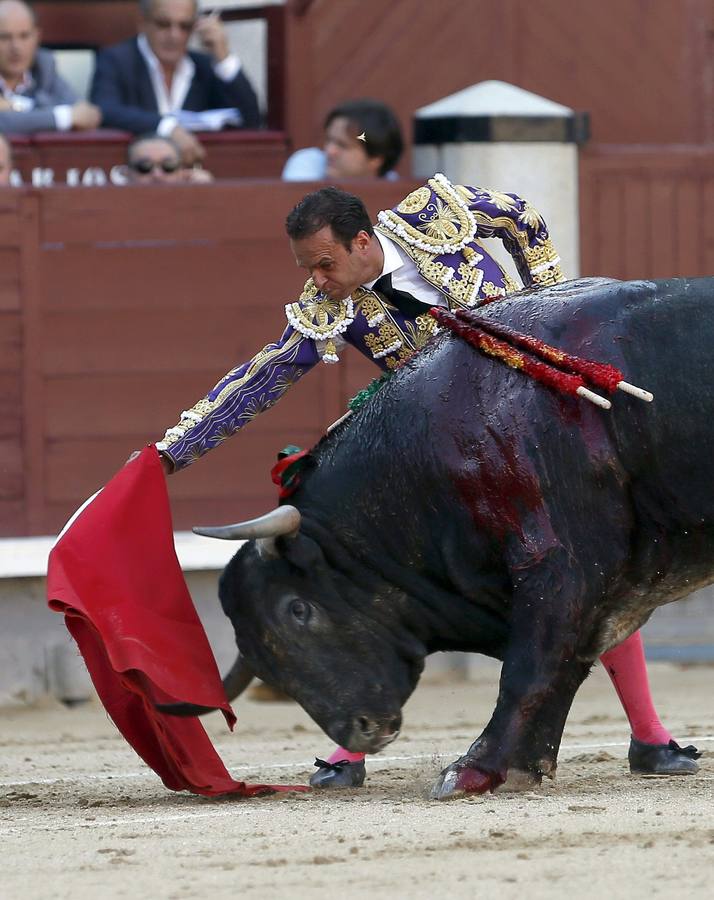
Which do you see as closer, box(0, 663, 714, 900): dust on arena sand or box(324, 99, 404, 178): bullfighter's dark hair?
box(0, 663, 714, 900): dust on arena sand

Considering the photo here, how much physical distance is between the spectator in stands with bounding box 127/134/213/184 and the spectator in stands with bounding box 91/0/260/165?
1.33 ft

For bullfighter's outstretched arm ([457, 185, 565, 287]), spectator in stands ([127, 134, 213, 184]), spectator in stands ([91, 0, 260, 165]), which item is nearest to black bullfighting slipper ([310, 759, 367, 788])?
bullfighter's outstretched arm ([457, 185, 565, 287])

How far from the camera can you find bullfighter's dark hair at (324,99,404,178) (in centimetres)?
720

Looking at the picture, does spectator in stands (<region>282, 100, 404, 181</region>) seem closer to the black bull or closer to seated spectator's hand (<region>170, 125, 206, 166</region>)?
seated spectator's hand (<region>170, 125, 206, 166</region>)

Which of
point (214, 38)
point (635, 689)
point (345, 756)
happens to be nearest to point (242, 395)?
point (345, 756)

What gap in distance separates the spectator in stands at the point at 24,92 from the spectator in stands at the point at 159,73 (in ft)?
0.48

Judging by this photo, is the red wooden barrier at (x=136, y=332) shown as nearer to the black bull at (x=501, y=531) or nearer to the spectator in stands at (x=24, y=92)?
the spectator in stands at (x=24, y=92)

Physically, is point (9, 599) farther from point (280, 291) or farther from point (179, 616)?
point (179, 616)

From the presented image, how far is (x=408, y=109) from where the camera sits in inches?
347

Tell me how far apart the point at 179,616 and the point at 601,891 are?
1.69m

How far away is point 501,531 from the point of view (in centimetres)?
451

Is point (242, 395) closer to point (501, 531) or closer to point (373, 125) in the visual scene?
point (501, 531)

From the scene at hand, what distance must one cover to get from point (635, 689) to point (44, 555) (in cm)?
273

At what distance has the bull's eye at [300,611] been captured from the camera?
477cm
